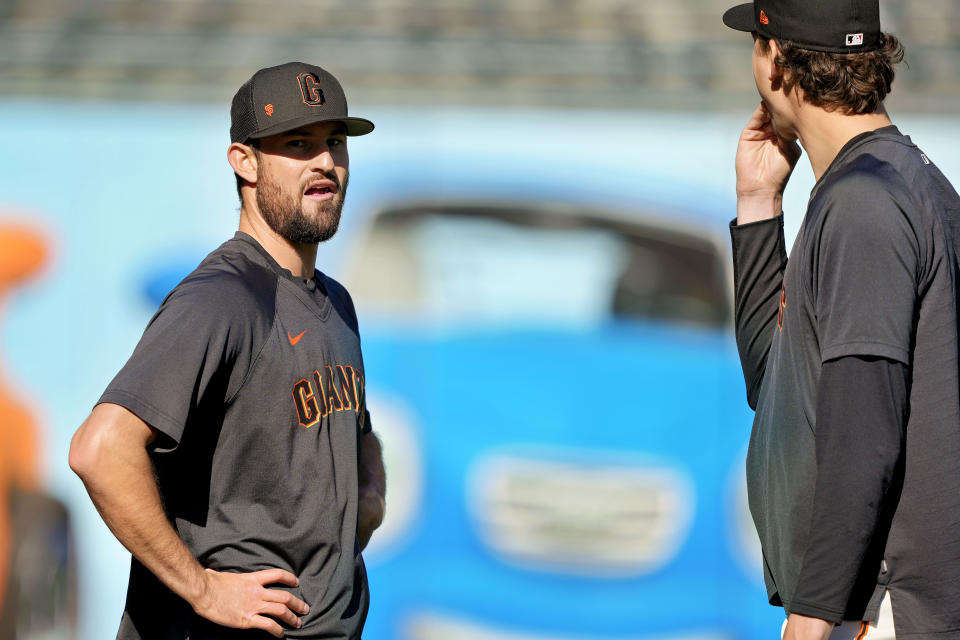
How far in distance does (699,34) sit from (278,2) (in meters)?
1.52

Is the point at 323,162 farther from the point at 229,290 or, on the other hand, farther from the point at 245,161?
the point at 229,290

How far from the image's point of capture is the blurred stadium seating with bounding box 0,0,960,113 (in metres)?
3.48

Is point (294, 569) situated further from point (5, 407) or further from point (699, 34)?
point (699, 34)

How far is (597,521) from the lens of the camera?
132 inches

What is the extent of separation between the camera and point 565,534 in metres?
3.34

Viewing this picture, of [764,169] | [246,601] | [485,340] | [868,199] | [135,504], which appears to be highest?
[764,169]

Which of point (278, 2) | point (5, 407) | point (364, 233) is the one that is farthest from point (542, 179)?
point (5, 407)

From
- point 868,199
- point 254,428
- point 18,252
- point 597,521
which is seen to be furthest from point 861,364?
point 18,252

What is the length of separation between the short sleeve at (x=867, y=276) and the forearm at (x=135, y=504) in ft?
3.37

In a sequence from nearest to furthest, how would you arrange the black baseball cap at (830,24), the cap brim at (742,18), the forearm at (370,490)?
1. the black baseball cap at (830,24)
2. the cap brim at (742,18)
3. the forearm at (370,490)

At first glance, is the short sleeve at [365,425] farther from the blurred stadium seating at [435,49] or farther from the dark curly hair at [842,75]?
the blurred stadium seating at [435,49]

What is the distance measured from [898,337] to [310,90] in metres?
1.13

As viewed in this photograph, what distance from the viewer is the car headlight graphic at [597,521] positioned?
3350mm

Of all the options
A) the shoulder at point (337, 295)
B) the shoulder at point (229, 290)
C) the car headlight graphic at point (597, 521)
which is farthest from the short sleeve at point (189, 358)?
the car headlight graphic at point (597, 521)
